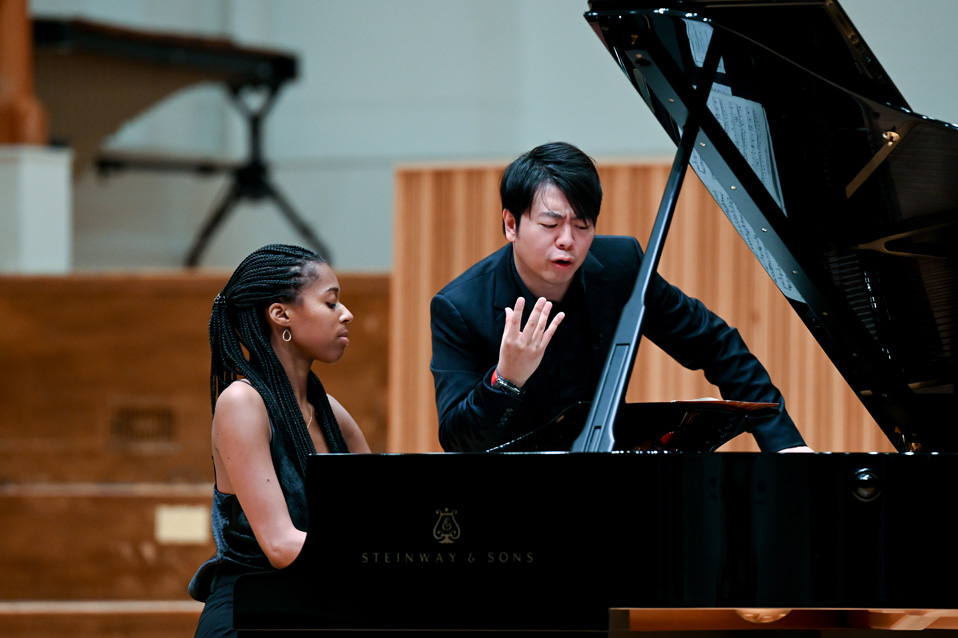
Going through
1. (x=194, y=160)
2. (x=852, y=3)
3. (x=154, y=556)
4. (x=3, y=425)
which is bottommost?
(x=154, y=556)

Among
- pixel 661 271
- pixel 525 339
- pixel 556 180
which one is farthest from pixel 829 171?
pixel 661 271

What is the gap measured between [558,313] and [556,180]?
0.22m

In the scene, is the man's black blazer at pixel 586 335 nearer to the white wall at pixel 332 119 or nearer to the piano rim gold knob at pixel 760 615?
the piano rim gold knob at pixel 760 615

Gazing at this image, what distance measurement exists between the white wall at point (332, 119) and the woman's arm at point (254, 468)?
4.50 meters

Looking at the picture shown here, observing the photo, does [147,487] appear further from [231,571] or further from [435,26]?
[435,26]

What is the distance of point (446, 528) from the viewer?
145cm

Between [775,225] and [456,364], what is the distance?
59 centimetres

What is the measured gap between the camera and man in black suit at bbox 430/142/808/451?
1.88 m

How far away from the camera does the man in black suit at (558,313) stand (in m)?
1.88

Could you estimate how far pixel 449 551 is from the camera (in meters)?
1.45

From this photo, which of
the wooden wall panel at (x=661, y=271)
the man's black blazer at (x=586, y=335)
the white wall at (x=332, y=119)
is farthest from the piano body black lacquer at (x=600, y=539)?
the white wall at (x=332, y=119)

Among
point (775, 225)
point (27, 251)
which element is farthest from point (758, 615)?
point (27, 251)

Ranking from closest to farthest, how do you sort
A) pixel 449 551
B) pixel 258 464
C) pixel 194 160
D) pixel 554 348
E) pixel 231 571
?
1. pixel 449 551
2. pixel 258 464
3. pixel 231 571
4. pixel 554 348
5. pixel 194 160

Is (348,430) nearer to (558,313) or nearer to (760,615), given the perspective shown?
(558,313)
